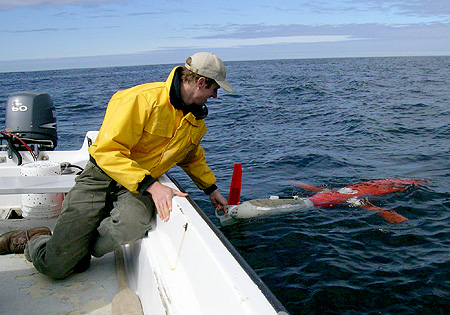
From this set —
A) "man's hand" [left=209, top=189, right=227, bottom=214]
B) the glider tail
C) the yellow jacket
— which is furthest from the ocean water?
the yellow jacket

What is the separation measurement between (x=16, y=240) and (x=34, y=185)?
0.62m

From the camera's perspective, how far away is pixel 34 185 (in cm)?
359

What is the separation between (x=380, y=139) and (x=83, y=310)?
11.3m

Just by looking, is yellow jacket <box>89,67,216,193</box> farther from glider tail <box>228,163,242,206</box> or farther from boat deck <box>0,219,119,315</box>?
glider tail <box>228,163,242,206</box>

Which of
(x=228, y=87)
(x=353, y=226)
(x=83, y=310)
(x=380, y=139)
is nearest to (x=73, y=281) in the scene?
(x=83, y=310)

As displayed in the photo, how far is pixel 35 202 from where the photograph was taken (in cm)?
455

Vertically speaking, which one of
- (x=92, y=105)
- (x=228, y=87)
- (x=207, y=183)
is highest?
(x=228, y=87)

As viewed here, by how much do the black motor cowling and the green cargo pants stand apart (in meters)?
2.99

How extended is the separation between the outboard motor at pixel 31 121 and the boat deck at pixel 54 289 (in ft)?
8.32

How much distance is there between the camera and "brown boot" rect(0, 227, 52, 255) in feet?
12.5

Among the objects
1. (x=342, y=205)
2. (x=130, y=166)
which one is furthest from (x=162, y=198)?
(x=342, y=205)

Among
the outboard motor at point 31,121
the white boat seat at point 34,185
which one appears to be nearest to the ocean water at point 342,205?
the white boat seat at point 34,185

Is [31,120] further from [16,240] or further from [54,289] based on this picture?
[54,289]

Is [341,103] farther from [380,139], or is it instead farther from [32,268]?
[32,268]
